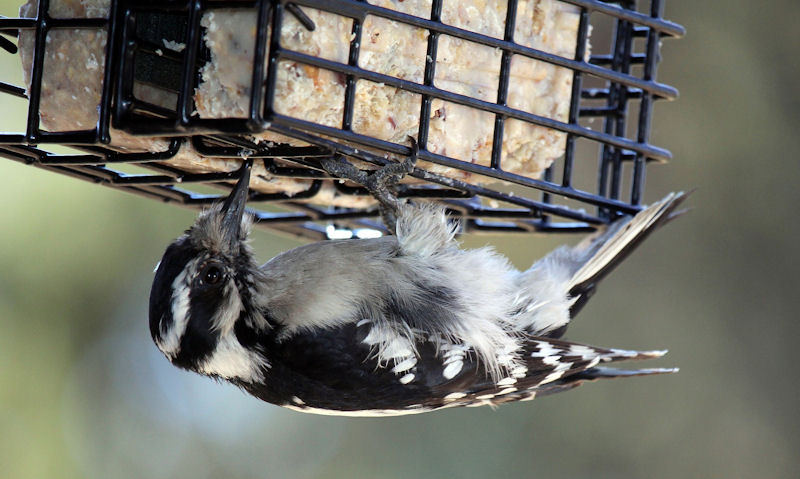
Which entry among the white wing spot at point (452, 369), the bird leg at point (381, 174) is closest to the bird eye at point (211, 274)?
the bird leg at point (381, 174)

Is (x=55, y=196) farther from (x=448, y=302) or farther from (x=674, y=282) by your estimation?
(x=674, y=282)

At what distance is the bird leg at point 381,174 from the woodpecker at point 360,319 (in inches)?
2.8

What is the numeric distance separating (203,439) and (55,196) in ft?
4.72

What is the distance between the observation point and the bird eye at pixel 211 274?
216 centimetres

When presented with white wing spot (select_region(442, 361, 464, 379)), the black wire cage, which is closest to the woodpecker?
white wing spot (select_region(442, 361, 464, 379))

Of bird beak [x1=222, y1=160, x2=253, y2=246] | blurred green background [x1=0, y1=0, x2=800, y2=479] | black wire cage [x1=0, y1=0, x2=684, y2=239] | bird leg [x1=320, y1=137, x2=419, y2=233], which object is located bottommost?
blurred green background [x1=0, y1=0, x2=800, y2=479]

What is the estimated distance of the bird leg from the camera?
77.0 inches

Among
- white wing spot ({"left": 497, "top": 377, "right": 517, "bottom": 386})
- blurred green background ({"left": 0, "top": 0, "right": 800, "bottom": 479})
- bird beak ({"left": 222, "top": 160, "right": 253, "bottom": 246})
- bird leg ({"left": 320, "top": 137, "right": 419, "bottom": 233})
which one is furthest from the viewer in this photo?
blurred green background ({"left": 0, "top": 0, "right": 800, "bottom": 479})

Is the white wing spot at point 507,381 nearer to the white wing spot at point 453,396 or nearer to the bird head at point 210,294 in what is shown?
the white wing spot at point 453,396

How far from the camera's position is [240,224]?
2217 mm

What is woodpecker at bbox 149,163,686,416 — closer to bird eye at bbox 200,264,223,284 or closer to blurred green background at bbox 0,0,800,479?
bird eye at bbox 200,264,223,284

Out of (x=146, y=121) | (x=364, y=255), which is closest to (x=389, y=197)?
(x=364, y=255)

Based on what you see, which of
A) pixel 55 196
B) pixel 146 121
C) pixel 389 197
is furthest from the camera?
pixel 55 196

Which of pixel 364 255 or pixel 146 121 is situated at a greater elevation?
pixel 146 121
